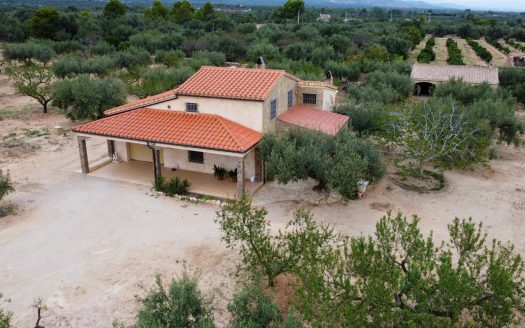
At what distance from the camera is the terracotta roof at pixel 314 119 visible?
68.2ft

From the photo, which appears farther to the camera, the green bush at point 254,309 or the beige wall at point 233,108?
the beige wall at point 233,108

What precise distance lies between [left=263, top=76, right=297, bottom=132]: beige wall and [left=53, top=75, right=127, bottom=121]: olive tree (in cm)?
1225

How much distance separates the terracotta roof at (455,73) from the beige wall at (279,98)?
21.4 metres

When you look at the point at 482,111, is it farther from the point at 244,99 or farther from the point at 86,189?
the point at 86,189

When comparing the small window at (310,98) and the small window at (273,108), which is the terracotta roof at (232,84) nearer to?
the small window at (273,108)

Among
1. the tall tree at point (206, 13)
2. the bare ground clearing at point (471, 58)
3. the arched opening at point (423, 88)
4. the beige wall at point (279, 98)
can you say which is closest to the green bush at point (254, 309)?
the beige wall at point (279, 98)

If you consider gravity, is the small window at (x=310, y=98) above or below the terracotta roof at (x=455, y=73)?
above

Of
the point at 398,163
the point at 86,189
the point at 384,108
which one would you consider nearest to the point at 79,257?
the point at 86,189

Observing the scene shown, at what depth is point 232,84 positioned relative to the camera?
20.6 metres

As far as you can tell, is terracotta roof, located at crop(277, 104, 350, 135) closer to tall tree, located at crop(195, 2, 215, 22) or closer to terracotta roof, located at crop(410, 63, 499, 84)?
terracotta roof, located at crop(410, 63, 499, 84)

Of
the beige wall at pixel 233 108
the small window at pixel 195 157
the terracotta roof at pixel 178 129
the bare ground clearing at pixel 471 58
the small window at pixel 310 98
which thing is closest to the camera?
the terracotta roof at pixel 178 129

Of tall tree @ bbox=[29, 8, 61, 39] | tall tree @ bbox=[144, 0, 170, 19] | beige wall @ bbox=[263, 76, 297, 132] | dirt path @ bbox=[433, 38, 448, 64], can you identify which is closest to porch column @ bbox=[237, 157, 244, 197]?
beige wall @ bbox=[263, 76, 297, 132]

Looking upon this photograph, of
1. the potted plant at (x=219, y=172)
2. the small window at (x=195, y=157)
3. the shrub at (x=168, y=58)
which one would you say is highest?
the shrub at (x=168, y=58)

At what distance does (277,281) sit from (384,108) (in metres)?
16.1
